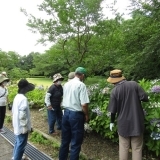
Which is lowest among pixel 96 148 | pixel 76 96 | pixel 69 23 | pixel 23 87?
pixel 96 148

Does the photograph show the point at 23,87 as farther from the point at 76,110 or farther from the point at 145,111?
the point at 145,111

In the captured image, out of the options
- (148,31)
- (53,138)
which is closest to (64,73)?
(53,138)

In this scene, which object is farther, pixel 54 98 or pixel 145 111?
pixel 54 98

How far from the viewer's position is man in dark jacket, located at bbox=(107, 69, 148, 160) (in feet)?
10.2

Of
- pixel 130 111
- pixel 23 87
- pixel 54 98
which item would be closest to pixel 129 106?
pixel 130 111

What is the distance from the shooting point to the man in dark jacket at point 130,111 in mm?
3100

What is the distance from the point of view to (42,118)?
7.15 m

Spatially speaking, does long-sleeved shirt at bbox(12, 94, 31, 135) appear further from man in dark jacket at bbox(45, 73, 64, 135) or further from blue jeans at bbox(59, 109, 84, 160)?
man in dark jacket at bbox(45, 73, 64, 135)

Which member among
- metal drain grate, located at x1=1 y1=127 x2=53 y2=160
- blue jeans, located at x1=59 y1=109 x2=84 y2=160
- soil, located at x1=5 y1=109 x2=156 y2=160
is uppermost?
blue jeans, located at x1=59 y1=109 x2=84 y2=160

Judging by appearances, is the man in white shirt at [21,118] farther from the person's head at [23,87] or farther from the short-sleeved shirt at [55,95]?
the short-sleeved shirt at [55,95]

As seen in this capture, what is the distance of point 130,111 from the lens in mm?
3133

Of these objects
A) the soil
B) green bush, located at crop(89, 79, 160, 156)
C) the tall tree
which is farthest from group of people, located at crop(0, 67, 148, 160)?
the tall tree

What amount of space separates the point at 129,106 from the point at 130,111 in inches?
3.1

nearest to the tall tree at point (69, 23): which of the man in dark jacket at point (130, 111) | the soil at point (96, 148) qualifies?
the soil at point (96, 148)
